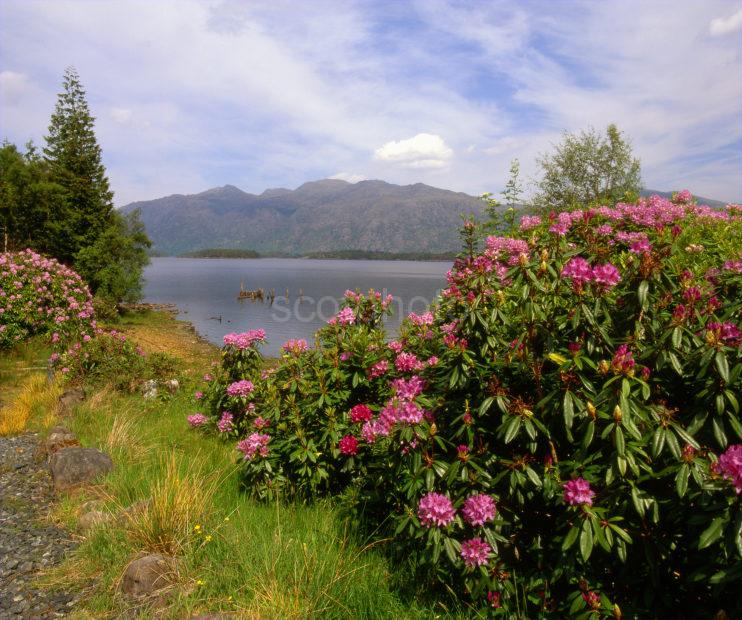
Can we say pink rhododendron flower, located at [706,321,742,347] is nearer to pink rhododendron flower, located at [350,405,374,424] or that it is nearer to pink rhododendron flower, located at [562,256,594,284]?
pink rhododendron flower, located at [562,256,594,284]

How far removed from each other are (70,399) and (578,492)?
8611 mm

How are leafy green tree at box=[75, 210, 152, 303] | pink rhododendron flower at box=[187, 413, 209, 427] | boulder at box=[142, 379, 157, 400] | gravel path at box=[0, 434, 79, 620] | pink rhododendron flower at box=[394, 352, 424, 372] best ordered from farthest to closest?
leafy green tree at box=[75, 210, 152, 303] < boulder at box=[142, 379, 157, 400] < pink rhododendron flower at box=[187, 413, 209, 427] < pink rhododendron flower at box=[394, 352, 424, 372] < gravel path at box=[0, 434, 79, 620]

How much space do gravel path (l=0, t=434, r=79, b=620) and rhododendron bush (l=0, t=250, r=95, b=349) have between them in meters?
7.62

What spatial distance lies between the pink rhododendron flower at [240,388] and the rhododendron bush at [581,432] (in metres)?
3.25

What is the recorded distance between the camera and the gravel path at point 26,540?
3.37 m

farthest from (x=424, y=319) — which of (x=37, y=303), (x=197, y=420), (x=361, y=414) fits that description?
(x=37, y=303)

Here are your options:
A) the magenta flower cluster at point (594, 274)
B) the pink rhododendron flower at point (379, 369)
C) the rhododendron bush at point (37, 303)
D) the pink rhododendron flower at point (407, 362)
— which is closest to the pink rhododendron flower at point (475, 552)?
the magenta flower cluster at point (594, 274)

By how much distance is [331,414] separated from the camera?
432cm

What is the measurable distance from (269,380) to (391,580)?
2.70 m

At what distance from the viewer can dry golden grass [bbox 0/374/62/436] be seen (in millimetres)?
7297

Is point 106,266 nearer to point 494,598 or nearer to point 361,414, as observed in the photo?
point 361,414

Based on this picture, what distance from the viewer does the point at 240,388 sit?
6.39 m

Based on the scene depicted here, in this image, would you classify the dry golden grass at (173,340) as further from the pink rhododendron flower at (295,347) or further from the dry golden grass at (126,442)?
the pink rhododendron flower at (295,347)

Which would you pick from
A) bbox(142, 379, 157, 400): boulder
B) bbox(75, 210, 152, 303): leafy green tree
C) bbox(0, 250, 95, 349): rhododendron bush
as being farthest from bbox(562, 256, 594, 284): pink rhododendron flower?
bbox(75, 210, 152, 303): leafy green tree
